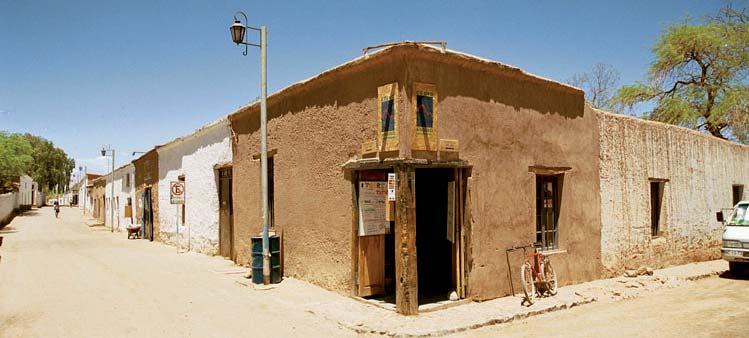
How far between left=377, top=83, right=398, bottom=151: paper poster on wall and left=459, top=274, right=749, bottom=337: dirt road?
3.01 meters

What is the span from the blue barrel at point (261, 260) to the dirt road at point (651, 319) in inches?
187

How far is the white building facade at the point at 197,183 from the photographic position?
1491 cm

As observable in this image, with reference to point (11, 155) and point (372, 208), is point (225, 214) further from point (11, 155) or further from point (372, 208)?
point (11, 155)

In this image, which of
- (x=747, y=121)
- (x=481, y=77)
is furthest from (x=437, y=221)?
(x=747, y=121)

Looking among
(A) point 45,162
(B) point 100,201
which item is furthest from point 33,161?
(B) point 100,201

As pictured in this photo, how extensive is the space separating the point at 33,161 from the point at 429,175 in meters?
69.6

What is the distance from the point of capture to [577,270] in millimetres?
10484

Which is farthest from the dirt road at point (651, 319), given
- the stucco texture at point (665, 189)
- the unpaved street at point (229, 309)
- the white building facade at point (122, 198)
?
the white building facade at point (122, 198)

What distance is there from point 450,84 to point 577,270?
15.9 ft

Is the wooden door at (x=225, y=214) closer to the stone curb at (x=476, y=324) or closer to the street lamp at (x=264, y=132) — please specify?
the street lamp at (x=264, y=132)

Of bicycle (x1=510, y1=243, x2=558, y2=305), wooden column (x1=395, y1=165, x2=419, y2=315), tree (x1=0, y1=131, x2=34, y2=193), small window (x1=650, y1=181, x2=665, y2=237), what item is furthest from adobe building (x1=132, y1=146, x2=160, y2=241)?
tree (x1=0, y1=131, x2=34, y2=193)

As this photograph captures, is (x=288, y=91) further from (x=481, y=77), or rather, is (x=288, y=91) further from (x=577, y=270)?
(x=577, y=270)

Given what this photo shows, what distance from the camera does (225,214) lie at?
47.9 ft

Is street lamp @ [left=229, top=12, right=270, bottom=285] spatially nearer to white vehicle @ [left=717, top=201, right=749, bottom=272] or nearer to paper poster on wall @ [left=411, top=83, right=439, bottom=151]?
paper poster on wall @ [left=411, top=83, right=439, bottom=151]
